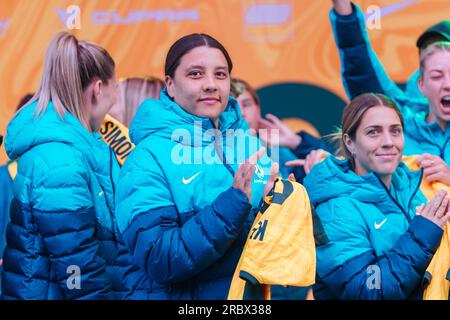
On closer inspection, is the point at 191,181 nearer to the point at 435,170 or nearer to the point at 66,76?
the point at 66,76

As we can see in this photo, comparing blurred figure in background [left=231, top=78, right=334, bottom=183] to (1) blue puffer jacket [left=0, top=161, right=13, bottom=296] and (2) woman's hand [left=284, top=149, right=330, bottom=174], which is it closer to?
(2) woman's hand [left=284, top=149, right=330, bottom=174]

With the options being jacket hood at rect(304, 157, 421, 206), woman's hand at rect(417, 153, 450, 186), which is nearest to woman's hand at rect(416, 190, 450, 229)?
jacket hood at rect(304, 157, 421, 206)

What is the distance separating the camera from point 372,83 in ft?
13.3

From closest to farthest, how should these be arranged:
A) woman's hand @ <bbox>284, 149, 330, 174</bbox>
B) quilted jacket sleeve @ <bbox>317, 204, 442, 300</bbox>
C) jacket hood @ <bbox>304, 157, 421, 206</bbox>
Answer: quilted jacket sleeve @ <bbox>317, 204, 442, 300</bbox>
jacket hood @ <bbox>304, 157, 421, 206</bbox>
woman's hand @ <bbox>284, 149, 330, 174</bbox>

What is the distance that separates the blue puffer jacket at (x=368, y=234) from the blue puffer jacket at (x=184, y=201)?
36 centimetres

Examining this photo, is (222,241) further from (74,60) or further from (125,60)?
(125,60)

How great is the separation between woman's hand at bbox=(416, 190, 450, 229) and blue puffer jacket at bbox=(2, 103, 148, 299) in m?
1.07

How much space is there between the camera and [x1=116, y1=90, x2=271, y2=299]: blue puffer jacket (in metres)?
2.86

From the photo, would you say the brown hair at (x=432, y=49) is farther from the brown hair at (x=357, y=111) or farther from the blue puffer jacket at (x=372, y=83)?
the brown hair at (x=357, y=111)

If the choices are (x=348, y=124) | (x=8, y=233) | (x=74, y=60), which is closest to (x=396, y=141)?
(x=348, y=124)

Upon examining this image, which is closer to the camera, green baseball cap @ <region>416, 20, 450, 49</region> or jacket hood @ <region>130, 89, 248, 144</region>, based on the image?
jacket hood @ <region>130, 89, 248, 144</region>

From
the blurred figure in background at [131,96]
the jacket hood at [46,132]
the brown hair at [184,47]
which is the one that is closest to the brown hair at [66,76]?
the jacket hood at [46,132]

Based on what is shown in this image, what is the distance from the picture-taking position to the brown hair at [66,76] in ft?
11.1

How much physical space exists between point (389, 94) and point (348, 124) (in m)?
0.62
